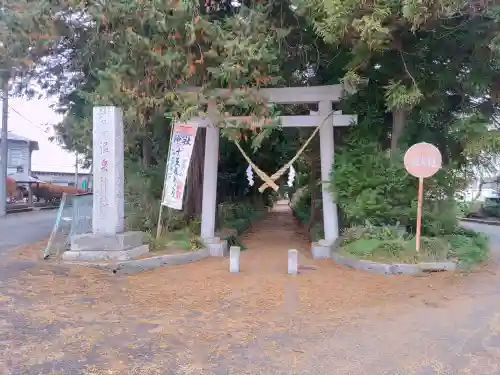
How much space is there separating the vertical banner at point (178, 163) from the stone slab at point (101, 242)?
158 centimetres

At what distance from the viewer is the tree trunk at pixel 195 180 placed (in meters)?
13.6

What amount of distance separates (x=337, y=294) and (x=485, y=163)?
565 cm

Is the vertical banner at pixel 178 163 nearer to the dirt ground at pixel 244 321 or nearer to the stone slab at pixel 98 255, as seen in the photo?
the stone slab at pixel 98 255

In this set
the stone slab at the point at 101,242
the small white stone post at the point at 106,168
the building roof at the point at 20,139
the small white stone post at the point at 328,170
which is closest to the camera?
the stone slab at the point at 101,242

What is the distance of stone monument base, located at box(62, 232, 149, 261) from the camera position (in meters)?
9.52

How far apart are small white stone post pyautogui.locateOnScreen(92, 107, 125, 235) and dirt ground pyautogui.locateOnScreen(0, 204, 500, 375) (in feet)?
4.77

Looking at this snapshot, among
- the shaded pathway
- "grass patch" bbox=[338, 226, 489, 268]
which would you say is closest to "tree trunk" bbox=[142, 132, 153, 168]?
the shaded pathway

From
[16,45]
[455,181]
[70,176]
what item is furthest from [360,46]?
[70,176]

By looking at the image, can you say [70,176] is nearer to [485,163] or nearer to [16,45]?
[16,45]

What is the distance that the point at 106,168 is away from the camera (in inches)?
399

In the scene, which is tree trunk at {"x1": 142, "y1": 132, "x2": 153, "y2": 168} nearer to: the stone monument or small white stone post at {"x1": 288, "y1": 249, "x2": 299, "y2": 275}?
the stone monument

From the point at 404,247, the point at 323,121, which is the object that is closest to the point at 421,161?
the point at 404,247

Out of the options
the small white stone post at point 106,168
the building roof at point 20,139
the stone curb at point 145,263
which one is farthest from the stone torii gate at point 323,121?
the building roof at point 20,139

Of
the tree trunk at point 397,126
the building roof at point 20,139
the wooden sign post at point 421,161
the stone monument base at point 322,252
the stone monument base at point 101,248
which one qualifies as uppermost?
the building roof at point 20,139
